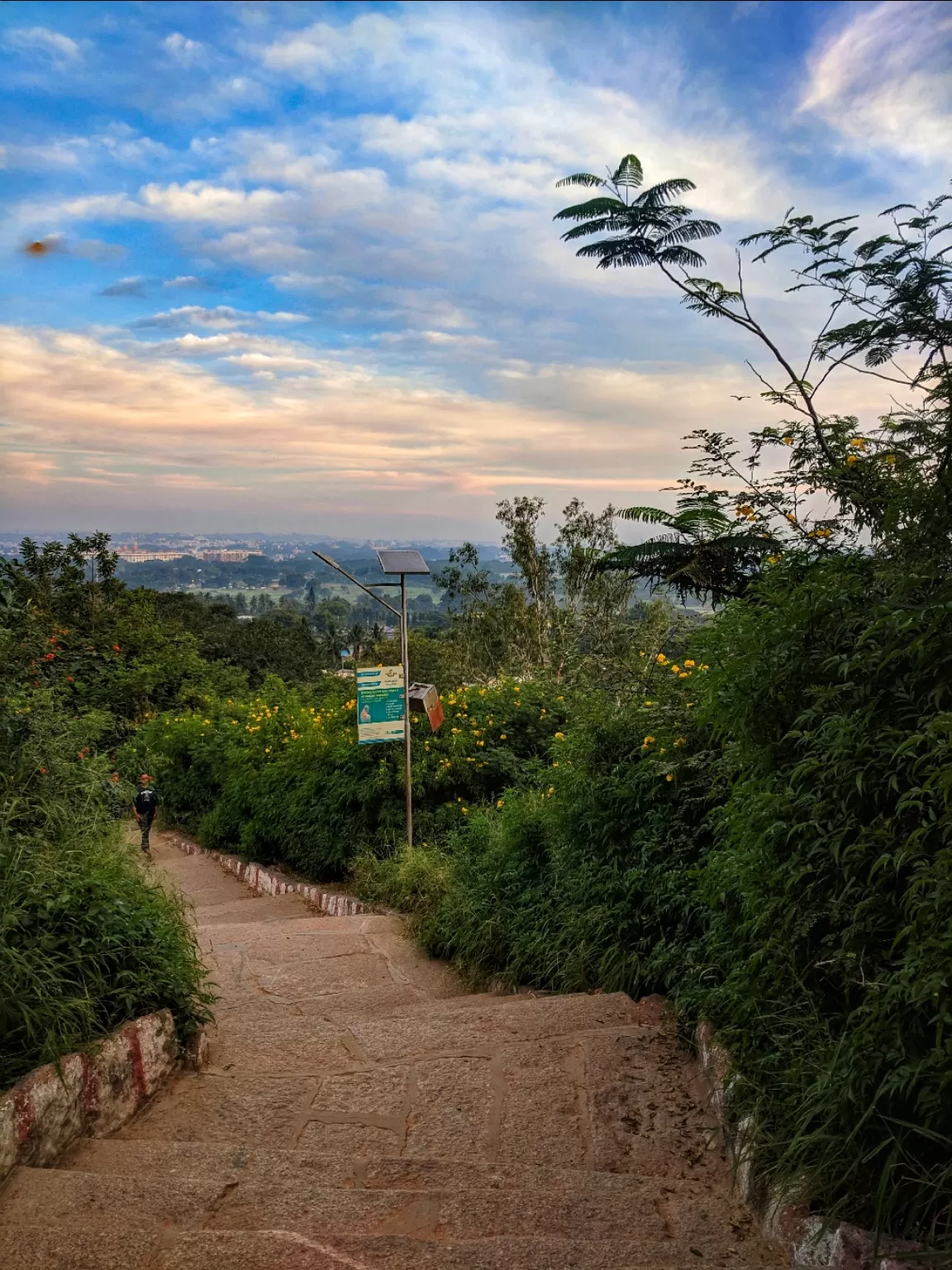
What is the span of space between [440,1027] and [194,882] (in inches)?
285

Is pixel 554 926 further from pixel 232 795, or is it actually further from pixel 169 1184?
pixel 232 795

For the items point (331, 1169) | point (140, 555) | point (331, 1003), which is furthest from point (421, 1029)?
point (140, 555)

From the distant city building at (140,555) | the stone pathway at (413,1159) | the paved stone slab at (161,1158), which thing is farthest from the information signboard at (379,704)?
the distant city building at (140,555)

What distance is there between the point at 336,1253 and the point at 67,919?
1733 mm

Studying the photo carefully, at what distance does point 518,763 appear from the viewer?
9.24 metres

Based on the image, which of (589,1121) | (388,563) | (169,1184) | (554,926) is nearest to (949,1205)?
(589,1121)

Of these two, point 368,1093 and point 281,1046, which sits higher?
point 368,1093

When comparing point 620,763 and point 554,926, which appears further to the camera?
point 554,926

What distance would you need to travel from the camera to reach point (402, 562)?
868cm

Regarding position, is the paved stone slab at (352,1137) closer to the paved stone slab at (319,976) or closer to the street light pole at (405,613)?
the paved stone slab at (319,976)

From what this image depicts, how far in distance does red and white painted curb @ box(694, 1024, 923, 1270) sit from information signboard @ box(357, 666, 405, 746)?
593cm

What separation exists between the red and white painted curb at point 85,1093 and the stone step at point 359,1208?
15 cm

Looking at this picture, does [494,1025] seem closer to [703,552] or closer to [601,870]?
[601,870]

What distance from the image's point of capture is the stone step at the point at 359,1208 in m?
2.36
